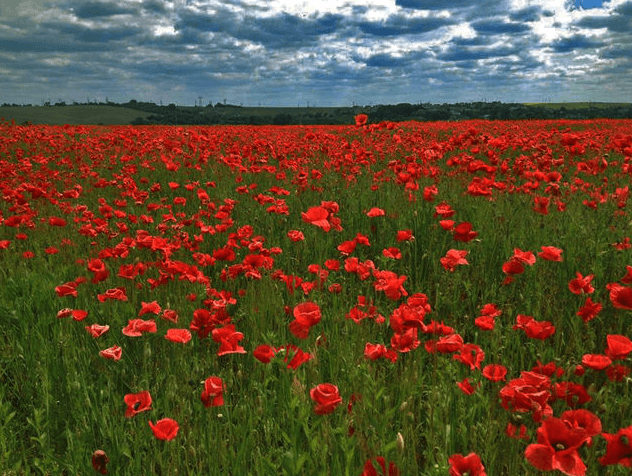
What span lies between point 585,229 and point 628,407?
2055mm

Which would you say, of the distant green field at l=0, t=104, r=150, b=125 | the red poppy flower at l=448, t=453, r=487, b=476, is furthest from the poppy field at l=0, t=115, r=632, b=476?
the distant green field at l=0, t=104, r=150, b=125

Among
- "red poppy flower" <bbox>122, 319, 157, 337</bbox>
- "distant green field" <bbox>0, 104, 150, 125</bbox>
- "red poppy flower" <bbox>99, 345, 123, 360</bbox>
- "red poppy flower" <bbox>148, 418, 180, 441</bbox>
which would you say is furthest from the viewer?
"distant green field" <bbox>0, 104, 150, 125</bbox>

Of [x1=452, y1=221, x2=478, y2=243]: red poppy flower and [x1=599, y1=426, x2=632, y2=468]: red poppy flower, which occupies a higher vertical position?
[x1=452, y1=221, x2=478, y2=243]: red poppy flower

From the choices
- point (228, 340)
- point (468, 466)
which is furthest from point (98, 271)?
point (468, 466)

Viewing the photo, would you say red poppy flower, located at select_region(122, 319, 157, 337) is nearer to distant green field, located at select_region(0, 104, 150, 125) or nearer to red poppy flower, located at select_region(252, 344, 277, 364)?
red poppy flower, located at select_region(252, 344, 277, 364)

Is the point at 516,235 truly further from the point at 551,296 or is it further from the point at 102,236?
the point at 102,236

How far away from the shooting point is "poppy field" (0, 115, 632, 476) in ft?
5.68

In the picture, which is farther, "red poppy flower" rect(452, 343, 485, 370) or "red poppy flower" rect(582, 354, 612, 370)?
"red poppy flower" rect(452, 343, 485, 370)

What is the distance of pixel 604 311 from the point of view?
9.60ft

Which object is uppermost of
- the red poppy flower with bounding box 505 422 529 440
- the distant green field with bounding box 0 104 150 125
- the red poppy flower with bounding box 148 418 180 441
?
the distant green field with bounding box 0 104 150 125

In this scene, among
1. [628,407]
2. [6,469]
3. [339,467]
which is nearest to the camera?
[339,467]

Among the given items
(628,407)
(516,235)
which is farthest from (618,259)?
(628,407)

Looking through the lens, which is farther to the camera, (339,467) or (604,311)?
(604,311)

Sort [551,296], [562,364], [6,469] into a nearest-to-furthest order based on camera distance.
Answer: [6,469]
[562,364]
[551,296]
